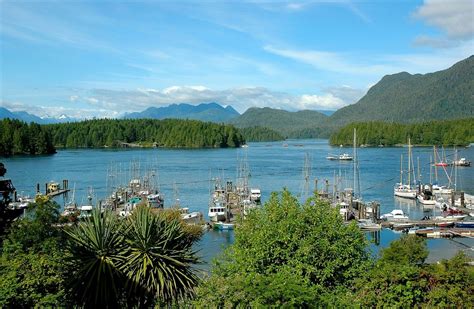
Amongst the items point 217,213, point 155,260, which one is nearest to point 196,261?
point 155,260

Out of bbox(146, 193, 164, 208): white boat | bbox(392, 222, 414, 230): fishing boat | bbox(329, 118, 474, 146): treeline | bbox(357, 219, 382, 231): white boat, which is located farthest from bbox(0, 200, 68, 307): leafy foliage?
bbox(329, 118, 474, 146): treeline

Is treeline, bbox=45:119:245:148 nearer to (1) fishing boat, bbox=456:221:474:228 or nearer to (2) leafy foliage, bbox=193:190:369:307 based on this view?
(1) fishing boat, bbox=456:221:474:228

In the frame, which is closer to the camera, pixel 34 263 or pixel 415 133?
pixel 34 263

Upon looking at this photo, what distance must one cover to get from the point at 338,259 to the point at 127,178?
230ft

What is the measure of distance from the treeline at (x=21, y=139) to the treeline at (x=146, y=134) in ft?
155

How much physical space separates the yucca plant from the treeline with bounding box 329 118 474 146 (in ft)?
508

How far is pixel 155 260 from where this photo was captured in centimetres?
1510

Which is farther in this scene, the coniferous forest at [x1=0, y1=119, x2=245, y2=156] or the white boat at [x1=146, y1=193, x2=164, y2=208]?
the coniferous forest at [x1=0, y1=119, x2=245, y2=156]

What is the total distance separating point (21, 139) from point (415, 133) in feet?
403

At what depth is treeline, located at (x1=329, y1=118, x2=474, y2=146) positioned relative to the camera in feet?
532

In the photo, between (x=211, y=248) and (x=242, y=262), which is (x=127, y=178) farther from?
(x=242, y=262)

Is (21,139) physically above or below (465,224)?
above

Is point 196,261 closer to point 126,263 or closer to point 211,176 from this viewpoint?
point 126,263

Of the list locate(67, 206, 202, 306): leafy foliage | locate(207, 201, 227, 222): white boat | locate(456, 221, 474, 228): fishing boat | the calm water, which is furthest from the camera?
locate(207, 201, 227, 222): white boat
